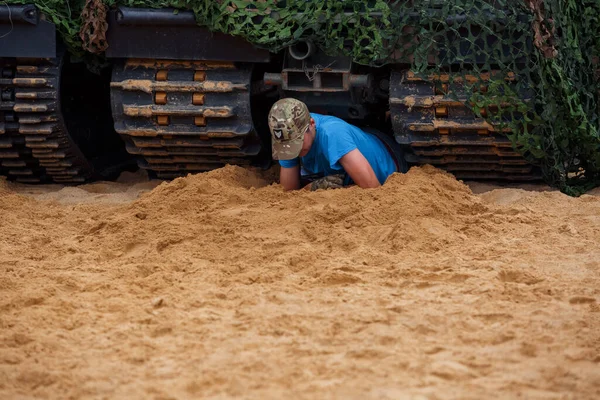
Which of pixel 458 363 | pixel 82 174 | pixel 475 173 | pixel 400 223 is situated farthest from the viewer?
pixel 82 174

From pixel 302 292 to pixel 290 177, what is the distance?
2001mm

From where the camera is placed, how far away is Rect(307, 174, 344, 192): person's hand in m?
6.28

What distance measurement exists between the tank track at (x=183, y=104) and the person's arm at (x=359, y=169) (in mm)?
718

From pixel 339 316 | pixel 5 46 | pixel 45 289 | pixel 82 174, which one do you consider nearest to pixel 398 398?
pixel 339 316

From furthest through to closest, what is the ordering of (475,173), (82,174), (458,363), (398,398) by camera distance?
(82,174), (475,173), (458,363), (398,398)

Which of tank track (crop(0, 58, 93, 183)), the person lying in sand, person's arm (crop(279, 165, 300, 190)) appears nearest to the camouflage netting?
the person lying in sand

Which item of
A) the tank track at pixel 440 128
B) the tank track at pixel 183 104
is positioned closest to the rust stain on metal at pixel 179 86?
the tank track at pixel 183 104

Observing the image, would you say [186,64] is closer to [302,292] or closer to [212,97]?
[212,97]

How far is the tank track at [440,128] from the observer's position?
608 centimetres

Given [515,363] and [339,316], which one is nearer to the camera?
[515,363]

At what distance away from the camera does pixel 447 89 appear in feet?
20.0

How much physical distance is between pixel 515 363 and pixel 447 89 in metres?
2.79

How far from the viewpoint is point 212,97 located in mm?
6387

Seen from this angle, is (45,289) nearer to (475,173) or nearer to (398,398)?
(398,398)
